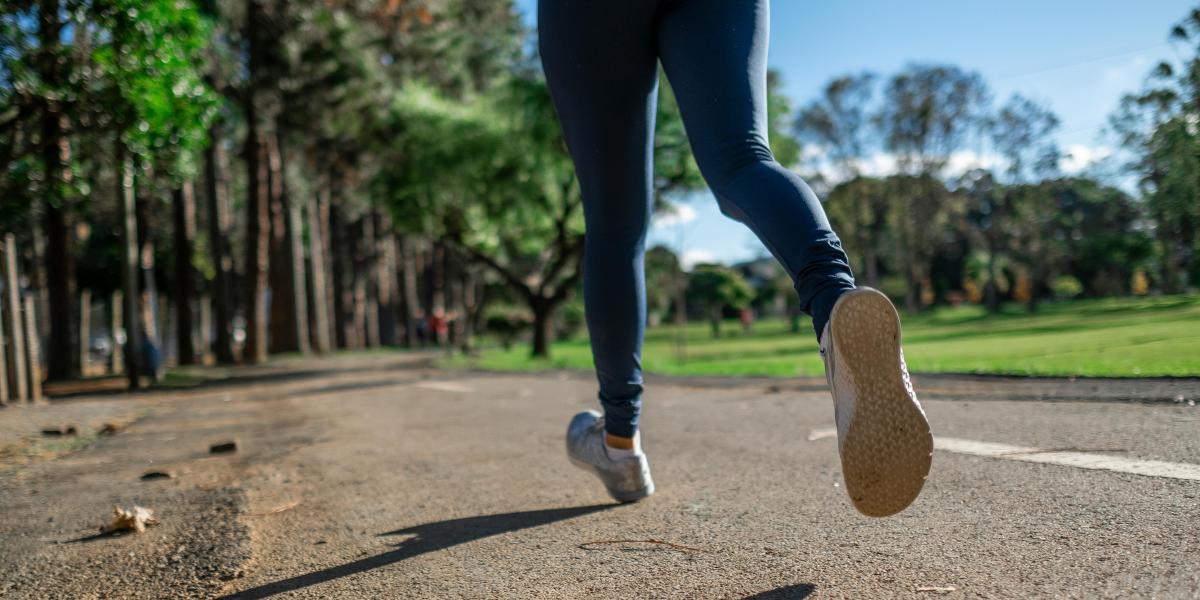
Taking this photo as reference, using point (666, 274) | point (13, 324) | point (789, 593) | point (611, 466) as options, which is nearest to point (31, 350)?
point (13, 324)

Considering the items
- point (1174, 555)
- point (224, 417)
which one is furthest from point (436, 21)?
point (1174, 555)

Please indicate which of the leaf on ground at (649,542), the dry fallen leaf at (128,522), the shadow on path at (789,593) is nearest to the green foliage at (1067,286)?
the leaf on ground at (649,542)

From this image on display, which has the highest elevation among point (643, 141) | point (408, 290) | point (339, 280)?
point (339, 280)

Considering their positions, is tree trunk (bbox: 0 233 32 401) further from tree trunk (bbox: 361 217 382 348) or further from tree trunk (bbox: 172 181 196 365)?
tree trunk (bbox: 361 217 382 348)

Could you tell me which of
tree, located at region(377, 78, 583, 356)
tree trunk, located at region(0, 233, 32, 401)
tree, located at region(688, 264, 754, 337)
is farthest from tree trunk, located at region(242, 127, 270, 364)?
tree, located at region(688, 264, 754, 337)

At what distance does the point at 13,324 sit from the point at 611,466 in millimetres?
9025

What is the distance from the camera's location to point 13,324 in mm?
8781

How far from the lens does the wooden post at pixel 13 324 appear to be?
8734mm

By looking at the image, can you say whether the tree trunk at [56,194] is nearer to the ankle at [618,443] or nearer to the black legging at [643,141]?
the black legging at [643,141]

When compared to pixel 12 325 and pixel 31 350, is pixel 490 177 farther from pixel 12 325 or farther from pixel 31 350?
pixel 12 325

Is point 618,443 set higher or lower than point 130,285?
lower

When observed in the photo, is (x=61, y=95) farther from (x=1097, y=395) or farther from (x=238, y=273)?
(x=238, y=273)

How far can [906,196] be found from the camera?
133 ft

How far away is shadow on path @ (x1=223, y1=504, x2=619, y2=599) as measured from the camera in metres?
1.68
